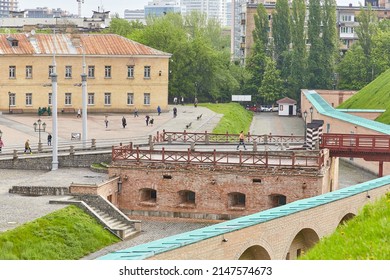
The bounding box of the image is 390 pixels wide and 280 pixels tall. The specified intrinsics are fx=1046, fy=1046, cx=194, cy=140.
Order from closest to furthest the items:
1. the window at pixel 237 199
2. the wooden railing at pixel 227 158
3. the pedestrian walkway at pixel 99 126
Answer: the wooden railing at pixel 227 158 < the window at pixel 237 199 < the pedestrian walkway at pixel 99 126

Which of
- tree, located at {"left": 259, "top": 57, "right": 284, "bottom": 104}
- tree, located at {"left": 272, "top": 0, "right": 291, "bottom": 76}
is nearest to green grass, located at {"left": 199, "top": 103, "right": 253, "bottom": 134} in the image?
tree, located at {"left": 259, "top": 57, "right": 284, "bottom": 104}

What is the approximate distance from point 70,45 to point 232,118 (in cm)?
1596

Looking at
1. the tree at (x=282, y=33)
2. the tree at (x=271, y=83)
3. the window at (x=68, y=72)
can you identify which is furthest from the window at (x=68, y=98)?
the tree at (x=282, y=33)

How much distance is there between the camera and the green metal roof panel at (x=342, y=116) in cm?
6488

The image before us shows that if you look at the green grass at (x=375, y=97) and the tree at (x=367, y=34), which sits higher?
the tree at (x=367, y=34)

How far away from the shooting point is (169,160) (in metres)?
47.8

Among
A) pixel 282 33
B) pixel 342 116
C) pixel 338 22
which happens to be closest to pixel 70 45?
pixel 342 116

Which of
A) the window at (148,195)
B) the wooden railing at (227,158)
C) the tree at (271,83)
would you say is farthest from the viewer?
the tree at (271,83)

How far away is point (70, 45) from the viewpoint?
8450cm

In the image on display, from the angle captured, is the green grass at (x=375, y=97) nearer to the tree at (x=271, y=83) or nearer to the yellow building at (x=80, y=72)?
the yellow building at (x=80, y=72)

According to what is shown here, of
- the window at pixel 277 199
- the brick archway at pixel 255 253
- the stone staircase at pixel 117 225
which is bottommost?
the stone staircase at pixel 117 225

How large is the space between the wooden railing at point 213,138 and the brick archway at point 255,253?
27398 mm

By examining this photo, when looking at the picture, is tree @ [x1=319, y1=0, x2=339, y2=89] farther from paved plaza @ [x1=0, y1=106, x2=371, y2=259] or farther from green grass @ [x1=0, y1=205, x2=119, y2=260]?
green grass @ [x1=0, y1=205, x2=119, y2=260]

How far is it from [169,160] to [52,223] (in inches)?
416
